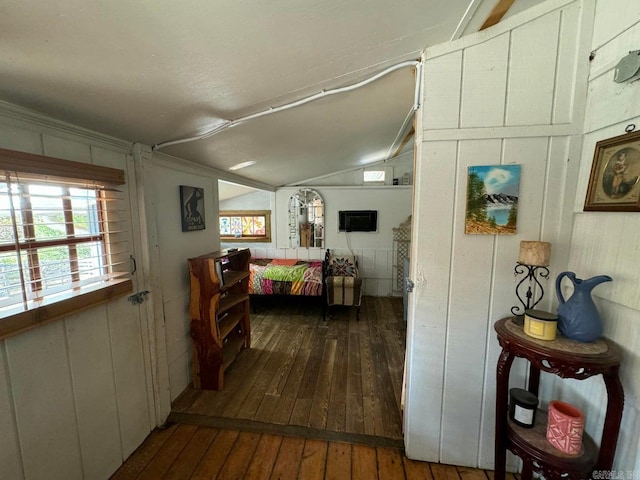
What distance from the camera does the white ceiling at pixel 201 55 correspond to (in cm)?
77

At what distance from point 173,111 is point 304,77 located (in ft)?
2.42

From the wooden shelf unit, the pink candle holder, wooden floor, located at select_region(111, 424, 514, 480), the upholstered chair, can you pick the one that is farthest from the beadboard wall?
the upholstered chair

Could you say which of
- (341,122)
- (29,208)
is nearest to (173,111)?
(29,208)

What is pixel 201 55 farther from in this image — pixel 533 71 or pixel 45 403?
pixel 45 403

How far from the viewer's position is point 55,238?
1.26 metres

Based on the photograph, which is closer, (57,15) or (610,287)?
(57,15)

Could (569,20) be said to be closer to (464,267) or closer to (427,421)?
(464,267)

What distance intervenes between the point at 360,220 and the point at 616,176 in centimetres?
390

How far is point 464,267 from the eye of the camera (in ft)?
4.88

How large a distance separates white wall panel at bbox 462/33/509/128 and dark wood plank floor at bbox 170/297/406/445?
210 centimetres

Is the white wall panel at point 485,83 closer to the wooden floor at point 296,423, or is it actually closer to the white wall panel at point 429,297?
the white wall panel at point 429,297

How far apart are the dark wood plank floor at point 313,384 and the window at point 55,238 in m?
1.26

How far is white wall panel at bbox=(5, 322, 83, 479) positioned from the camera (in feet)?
3.72

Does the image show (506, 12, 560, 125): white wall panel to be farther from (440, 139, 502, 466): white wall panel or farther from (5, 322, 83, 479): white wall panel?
(5, 322, 83, 479): white wall panel
